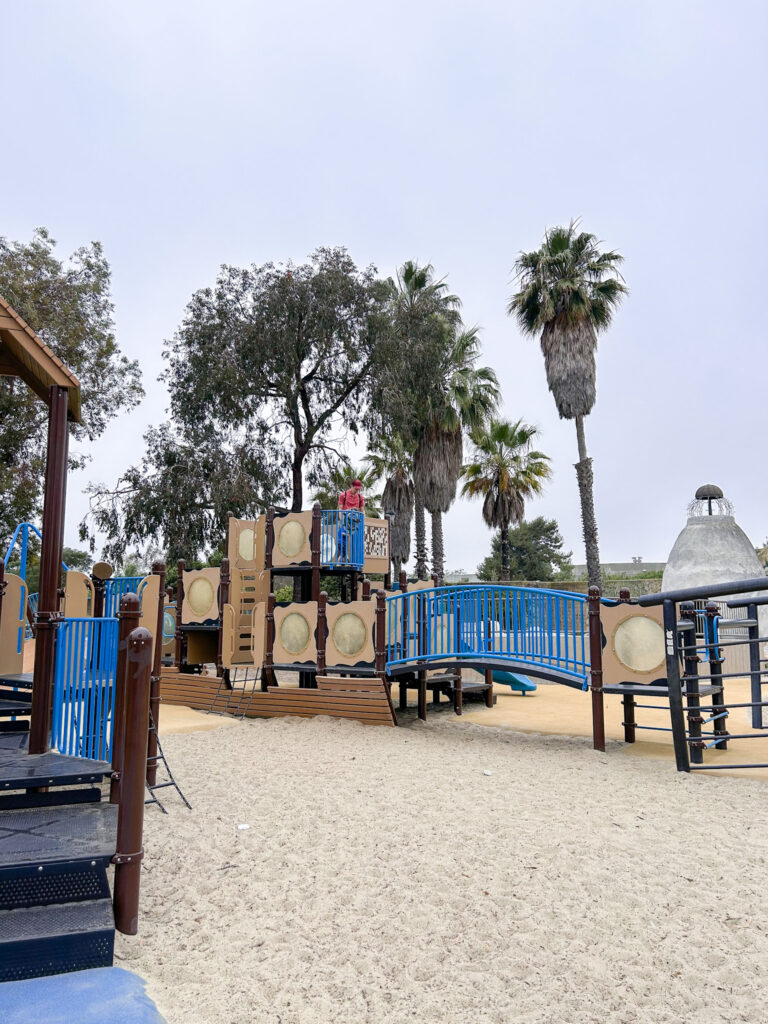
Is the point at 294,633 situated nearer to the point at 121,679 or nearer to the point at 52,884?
the point at 121,679

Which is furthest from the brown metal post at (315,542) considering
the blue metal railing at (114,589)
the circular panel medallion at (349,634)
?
the blue metal railing at (114,589)

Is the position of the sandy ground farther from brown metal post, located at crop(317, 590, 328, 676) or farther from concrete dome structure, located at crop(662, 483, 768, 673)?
concrete dome structure, located at crop(662, 483, 768, 673)

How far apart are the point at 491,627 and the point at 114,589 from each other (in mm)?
5674

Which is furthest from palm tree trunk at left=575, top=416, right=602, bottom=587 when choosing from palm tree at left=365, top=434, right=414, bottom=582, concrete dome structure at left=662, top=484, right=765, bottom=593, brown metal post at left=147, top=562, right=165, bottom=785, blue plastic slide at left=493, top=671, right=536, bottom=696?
brown metal post at left=147, top=562, right=165, bottom=785

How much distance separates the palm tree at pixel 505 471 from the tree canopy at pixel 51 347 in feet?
49.3

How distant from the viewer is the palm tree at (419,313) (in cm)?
2720

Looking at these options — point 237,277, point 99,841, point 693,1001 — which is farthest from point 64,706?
point 237,277

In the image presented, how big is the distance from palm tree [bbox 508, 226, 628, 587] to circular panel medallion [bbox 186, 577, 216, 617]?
57.2ft

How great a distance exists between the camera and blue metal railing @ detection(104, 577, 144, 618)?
9938 millimetres

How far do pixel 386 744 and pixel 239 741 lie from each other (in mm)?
2001

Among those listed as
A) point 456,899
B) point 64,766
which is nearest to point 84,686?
point 64,766

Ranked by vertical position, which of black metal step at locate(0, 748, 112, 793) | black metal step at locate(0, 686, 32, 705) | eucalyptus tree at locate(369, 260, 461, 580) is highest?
eucalyptus tree at locate(369, 260, 461, 580)

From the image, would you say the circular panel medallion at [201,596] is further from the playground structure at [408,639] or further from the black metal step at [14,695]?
the black metal step at [14,695]

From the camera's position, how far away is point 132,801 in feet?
12.9
